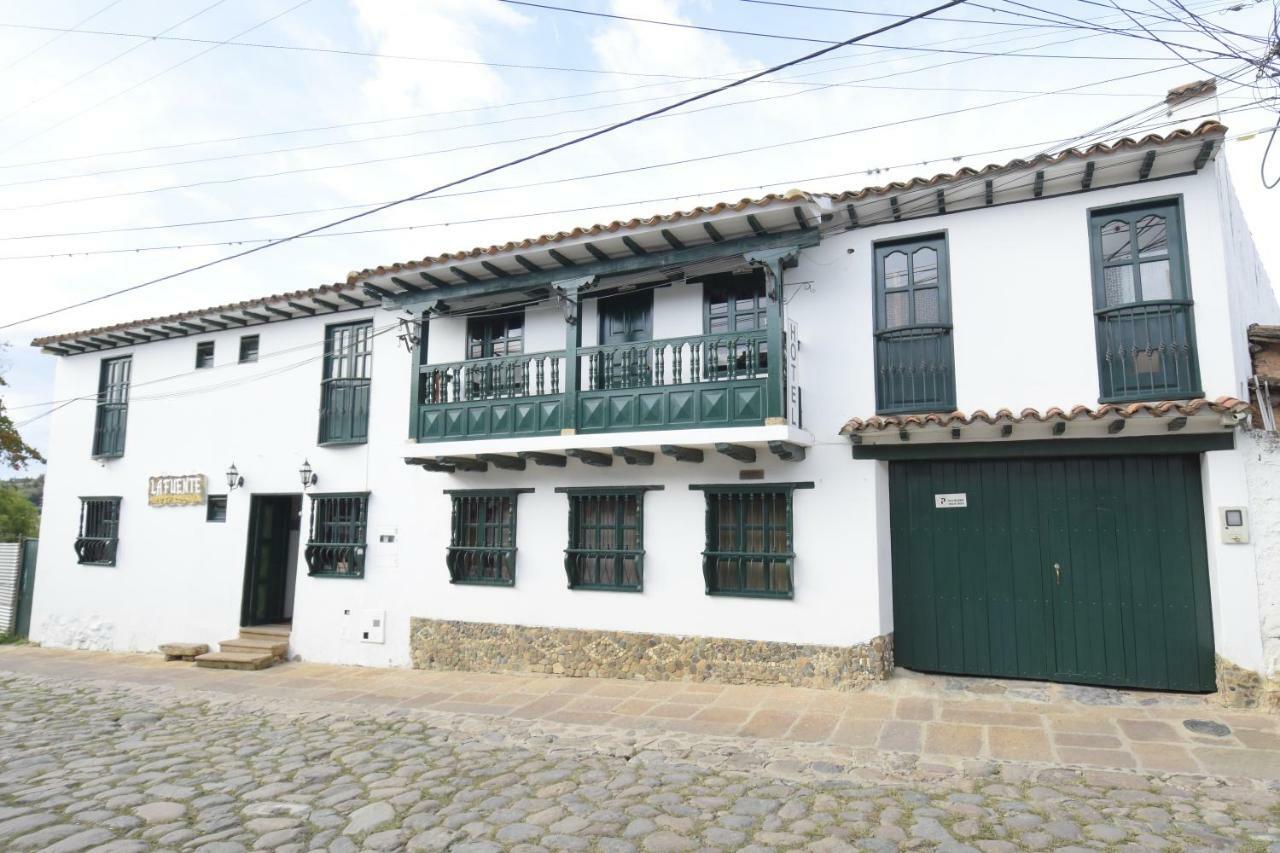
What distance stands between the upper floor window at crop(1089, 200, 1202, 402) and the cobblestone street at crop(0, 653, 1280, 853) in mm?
3636

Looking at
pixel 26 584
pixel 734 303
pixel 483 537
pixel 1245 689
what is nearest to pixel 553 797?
pixel 483 537

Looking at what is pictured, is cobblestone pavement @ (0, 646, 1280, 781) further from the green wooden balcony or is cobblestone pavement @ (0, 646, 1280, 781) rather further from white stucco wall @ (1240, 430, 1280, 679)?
the green wooden balcony

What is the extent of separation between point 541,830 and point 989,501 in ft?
19.0

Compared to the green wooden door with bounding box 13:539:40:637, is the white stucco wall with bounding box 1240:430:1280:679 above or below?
above

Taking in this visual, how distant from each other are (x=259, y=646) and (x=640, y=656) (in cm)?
619

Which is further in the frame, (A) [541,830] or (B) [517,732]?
(B) [517,732]

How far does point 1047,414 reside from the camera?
7.09m

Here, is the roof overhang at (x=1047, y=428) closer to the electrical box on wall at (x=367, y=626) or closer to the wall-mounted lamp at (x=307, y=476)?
the electrical box on wall at (x=367, y=626)

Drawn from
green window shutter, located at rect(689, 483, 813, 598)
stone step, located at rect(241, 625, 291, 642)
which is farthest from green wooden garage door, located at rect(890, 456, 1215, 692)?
stone step, located at rect(241, 625, 291, 642)

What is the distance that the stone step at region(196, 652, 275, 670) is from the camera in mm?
10984

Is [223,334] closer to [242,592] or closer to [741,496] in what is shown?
[242,592]

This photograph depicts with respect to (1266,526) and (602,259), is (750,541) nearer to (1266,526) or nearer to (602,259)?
(602,259)

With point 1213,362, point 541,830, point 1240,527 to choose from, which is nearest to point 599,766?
point 541,830

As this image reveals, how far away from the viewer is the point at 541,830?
186 inches
